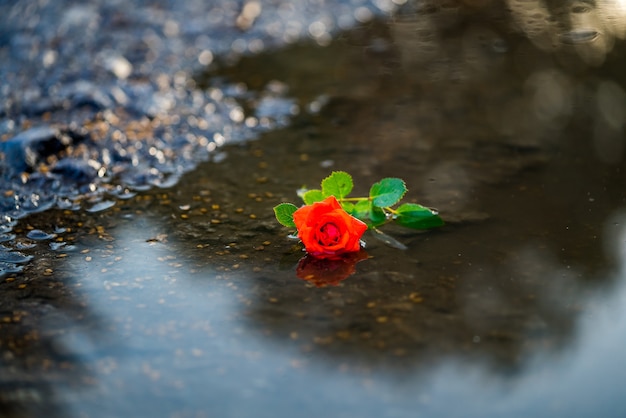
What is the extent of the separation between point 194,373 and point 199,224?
36.7 inches

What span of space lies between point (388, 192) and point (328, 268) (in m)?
0.37

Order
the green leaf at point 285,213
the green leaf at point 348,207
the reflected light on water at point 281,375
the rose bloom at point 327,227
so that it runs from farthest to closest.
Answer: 1. the green leaf at point 348,207
2. the green leaf at point 285,213
3. the rose bloom at point 327,227
4. the reflected light on water at point 281,375

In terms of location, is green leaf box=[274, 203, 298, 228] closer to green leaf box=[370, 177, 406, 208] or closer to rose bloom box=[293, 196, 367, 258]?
rose bloom box=[293, 196, 367, 258]

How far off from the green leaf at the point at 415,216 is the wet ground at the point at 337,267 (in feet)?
0.16

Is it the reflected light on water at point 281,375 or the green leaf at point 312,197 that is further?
the green leaf at point 312,197

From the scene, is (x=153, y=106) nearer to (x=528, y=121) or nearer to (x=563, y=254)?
(x=528, y=121)

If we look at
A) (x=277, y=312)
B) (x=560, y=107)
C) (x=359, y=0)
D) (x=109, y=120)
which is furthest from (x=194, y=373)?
(x=359, y=0)

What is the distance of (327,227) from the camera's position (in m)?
2.40

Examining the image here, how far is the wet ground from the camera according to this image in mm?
1914

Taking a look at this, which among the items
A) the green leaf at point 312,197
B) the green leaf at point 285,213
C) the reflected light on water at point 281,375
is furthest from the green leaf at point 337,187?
the reflected light on water at point 281,375

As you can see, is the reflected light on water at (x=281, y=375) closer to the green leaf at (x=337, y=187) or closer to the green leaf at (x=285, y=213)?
the green leaf at (x=285, y=213)

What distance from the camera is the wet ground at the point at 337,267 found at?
1914mm

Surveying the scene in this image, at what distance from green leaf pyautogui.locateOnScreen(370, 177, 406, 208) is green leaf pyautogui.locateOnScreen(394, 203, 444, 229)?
0.09 meters

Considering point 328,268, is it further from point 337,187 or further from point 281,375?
point 281,375
